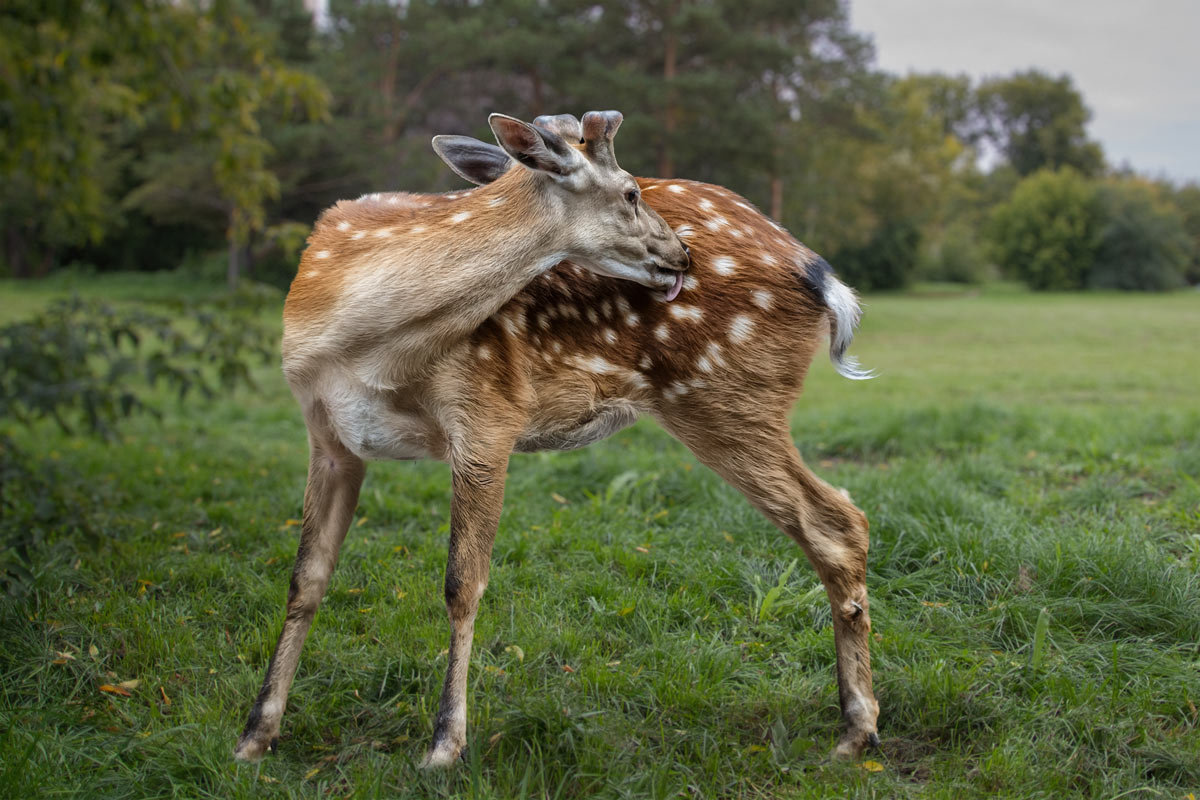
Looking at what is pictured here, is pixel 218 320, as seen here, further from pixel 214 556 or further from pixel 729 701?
pixel 729 701

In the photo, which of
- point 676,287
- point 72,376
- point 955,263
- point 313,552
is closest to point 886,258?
point 955,263

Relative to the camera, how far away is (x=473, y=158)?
283cm

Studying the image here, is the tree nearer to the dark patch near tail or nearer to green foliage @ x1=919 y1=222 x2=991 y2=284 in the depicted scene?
green foliage @ x1=919 y1=222 x2=991 y2=284

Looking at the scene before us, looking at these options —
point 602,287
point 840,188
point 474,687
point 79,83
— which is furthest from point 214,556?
point 840,188

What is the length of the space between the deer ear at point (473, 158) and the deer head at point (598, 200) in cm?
9

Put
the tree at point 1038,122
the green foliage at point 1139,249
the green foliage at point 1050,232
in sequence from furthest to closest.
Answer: the tree at point 1038,122 → the green foliage at point 1050,232 → the green foliage at point 1139,249

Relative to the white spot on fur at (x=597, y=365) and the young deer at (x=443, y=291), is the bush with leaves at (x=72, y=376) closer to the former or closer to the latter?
the young deer at (x=443, y=291)

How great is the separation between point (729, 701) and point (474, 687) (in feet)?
2.56

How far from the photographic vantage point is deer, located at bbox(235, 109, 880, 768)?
2605 millimetres

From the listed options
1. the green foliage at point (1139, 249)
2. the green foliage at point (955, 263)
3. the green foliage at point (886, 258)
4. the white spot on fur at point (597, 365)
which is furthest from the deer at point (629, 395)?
the green foliage at point (955, 263)

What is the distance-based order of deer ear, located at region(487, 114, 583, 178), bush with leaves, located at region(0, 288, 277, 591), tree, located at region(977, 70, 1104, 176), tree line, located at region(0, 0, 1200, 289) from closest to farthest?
1. deer ear, located at region(487, 114, 583, 178)
2. bush with leaves, located at region(0, 288, 277, 591)
3. tree line, located at region(0, 0, 1200, 289)
4. tree, located at region(977, 70, 1104, 176)

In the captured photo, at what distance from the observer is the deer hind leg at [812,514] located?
9.12ft

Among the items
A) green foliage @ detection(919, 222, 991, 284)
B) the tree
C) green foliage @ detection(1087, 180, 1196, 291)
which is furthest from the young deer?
the tree

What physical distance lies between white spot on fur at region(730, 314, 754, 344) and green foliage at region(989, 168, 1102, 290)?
132ft
